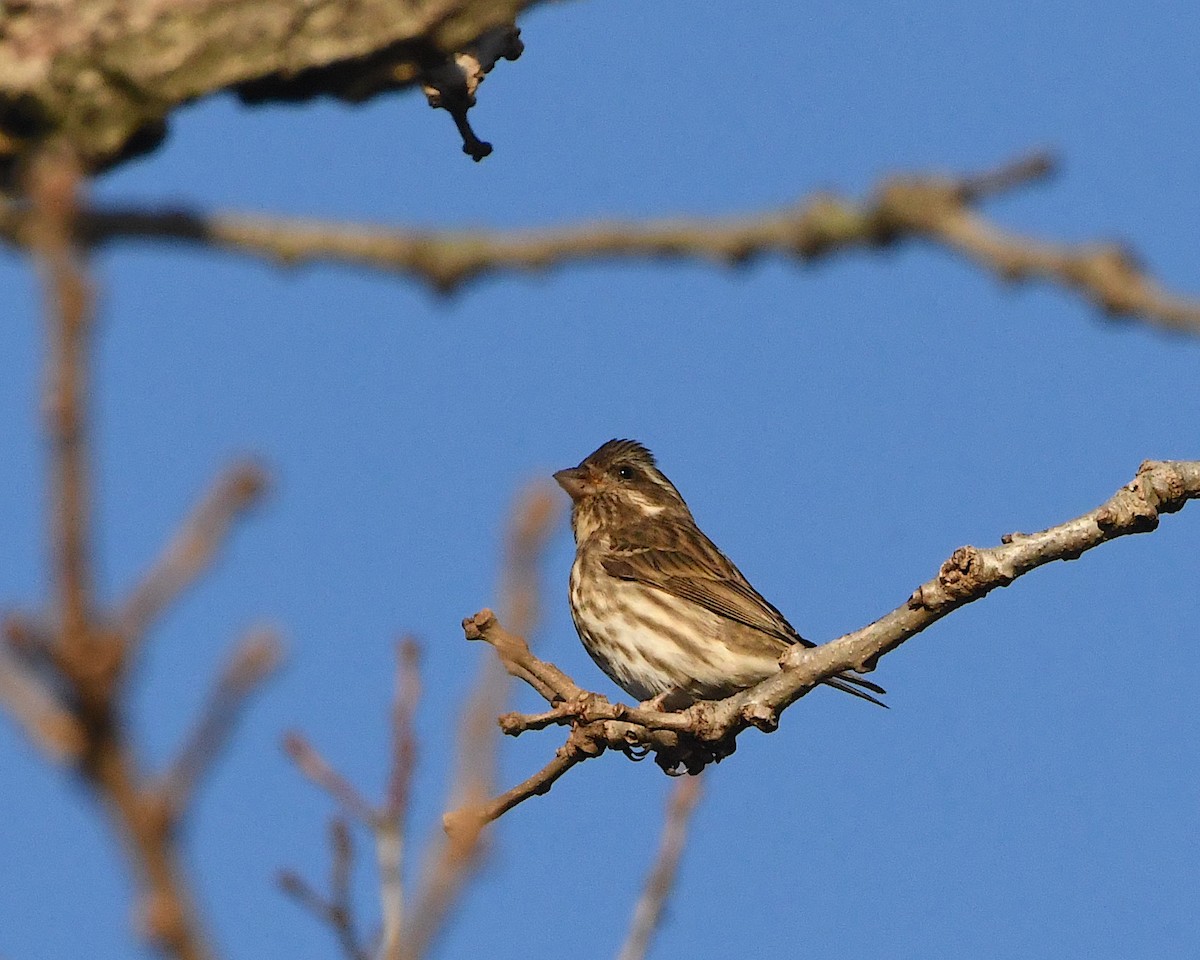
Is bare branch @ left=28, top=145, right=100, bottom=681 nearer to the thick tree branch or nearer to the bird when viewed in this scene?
the thick tree branch

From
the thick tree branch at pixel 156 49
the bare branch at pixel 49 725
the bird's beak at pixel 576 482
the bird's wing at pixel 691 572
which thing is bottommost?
the bare branch at pixel 49 725

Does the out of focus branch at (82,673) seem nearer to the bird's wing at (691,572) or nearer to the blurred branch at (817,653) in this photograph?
the blurred branch at (817,653)

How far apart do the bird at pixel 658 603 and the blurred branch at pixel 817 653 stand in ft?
7.35

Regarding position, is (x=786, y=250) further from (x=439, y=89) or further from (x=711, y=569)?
(x=711, y=569)

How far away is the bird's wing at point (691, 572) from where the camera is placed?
344 inches

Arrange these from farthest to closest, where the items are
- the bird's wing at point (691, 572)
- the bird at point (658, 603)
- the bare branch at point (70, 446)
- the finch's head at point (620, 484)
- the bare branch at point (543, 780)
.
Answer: the finch's head at point (620, 484)
the bird's wing at point (691, 572)
the bird at point (658, 603)
the bare branch at point (543, 780)
the bare branch at point (70, 446)

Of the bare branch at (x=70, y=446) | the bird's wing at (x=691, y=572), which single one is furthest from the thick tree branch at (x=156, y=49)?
the bird's wing at (x=691, y=572)

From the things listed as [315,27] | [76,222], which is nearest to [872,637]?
[315,27]

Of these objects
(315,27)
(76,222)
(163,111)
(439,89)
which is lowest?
(76,222)

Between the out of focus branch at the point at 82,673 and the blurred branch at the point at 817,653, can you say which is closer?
the out of focus branch at the point at 82,673

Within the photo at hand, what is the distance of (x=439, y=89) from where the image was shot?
4.30 m

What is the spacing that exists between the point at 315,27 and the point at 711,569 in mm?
6245

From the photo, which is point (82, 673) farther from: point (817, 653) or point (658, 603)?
point (658, 603)

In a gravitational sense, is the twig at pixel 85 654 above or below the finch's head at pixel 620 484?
below
